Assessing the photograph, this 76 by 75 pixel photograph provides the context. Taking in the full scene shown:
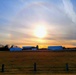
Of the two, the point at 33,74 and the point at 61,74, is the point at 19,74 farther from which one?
the point at 61,74

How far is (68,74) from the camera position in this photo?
2372 cm

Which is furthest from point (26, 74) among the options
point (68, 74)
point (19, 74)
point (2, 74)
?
point (68, 74)

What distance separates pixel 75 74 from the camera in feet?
77.3

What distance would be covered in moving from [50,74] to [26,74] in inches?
116

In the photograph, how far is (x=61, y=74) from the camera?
23.7 meters

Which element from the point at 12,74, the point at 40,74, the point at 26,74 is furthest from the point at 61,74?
the point at 12,74

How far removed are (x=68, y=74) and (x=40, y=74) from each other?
11.0ft

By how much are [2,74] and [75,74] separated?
8.83 m

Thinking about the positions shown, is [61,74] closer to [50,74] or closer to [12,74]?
[50,74]

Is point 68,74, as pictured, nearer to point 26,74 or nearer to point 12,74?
point 26,74

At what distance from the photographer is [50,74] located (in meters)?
23.9

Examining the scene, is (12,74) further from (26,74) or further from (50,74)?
(50,74)

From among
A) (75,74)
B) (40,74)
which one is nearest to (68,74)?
(75,74)

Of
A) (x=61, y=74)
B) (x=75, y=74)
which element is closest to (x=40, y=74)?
(x=61, y=74)
